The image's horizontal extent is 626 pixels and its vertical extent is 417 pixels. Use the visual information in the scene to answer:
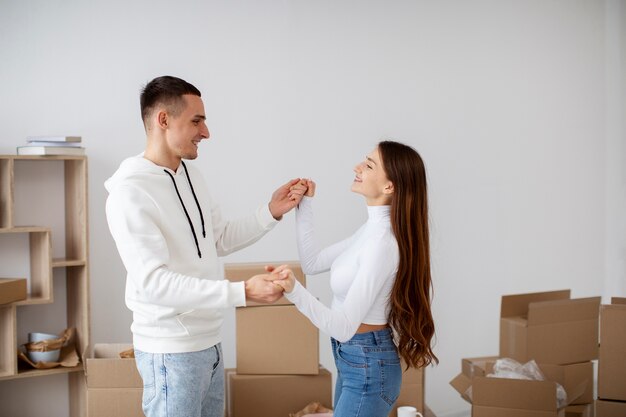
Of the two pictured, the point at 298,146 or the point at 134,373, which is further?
the point at 298,146

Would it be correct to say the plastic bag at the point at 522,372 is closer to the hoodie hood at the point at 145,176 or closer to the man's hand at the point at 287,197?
the man's hand at the point at 287,197

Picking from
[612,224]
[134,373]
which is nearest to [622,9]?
[612,224]

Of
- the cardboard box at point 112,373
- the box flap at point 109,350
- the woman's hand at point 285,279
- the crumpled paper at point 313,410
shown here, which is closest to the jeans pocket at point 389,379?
the woman's hand at point 285,279

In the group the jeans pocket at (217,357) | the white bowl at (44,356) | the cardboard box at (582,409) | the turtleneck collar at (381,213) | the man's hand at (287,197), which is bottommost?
the cardboard box at (582,409)

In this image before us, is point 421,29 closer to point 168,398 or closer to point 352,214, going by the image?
point 352,214

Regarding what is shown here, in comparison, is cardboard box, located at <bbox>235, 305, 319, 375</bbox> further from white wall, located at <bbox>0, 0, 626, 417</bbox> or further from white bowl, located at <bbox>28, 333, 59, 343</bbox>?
white bowl, located at <bbox>28, 333, 59, 343</bbox>

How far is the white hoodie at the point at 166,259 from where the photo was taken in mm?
2031

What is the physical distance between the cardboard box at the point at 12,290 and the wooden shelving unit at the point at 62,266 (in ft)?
0.16

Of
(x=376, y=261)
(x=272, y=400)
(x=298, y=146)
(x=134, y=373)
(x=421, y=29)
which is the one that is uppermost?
(x=421, y=29)

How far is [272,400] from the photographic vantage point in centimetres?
311

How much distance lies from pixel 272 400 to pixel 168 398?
42.6 inches

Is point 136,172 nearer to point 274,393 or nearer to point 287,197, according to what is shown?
point 287,197

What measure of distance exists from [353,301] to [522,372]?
143 centimetres

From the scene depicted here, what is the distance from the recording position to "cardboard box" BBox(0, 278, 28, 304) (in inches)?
121
